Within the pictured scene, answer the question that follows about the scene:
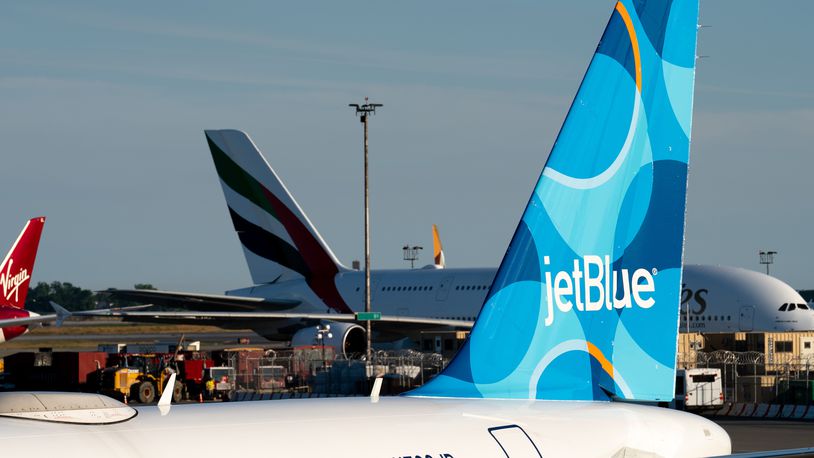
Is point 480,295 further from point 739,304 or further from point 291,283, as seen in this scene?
point 739,304

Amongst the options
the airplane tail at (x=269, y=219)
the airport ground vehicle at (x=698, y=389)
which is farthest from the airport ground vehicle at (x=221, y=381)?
the airport ground vehicle at (x=698, y=389)

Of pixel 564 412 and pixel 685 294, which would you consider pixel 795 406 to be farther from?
pixel 564 412

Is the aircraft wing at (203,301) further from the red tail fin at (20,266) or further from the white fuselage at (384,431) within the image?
the white fuselage at (384,431)

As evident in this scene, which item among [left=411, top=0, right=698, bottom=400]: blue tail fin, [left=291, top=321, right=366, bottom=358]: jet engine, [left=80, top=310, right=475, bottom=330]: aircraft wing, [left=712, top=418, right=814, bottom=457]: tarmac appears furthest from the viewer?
[left=291, top=321, right=366, bottom=358]: jet engine

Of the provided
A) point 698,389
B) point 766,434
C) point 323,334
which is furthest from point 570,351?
point 323,334

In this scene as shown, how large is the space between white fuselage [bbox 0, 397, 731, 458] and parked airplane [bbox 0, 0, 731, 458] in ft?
0.06

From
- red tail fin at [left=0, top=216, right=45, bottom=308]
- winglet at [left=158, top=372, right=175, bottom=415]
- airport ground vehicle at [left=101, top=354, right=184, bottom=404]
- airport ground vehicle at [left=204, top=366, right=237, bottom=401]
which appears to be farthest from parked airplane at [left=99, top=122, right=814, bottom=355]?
winglet at [left=158, top=372, right=175, bottom=415]

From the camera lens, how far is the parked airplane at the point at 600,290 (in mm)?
7117

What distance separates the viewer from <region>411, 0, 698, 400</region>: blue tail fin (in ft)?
25.3

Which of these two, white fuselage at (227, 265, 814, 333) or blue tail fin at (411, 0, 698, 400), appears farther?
white fuselage at (227, 265, 814, 333)

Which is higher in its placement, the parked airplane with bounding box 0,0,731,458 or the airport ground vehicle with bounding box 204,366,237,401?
the parked airplane with bounding box 0,0,731,458

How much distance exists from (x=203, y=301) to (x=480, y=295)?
10.9 m

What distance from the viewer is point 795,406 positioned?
31.3 m

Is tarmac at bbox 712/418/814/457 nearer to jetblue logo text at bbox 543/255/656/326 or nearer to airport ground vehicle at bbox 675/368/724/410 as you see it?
airport ground vehicle at bbox 675/368/724/410
